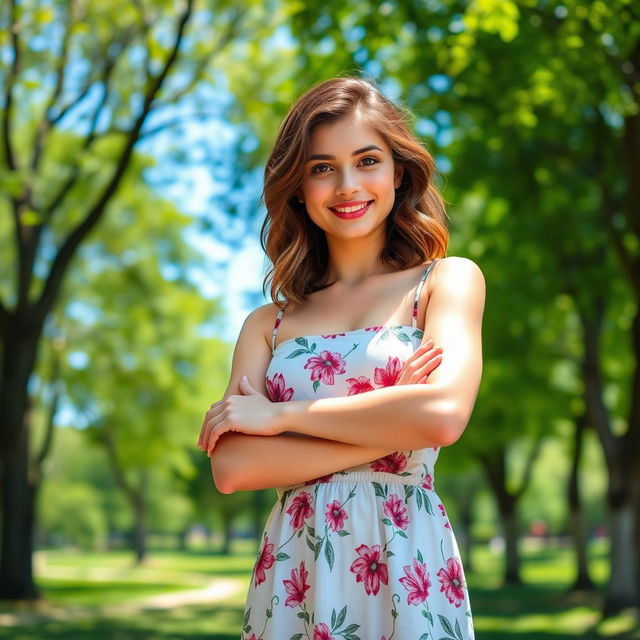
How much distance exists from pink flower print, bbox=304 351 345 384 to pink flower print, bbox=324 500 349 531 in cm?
35

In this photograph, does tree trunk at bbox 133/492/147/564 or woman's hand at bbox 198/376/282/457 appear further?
tree trunk at bbox 133/492/147/564

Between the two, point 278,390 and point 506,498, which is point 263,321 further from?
point 506,498

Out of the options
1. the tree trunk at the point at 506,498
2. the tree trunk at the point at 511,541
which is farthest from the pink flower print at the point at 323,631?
the tree trunk at the point at 511,541

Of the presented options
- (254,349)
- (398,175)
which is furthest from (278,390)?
(398,175)

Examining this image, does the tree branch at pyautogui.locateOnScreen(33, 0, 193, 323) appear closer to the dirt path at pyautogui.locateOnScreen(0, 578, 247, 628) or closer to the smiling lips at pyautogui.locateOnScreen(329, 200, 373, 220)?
the dirt path at pyautogui.locateOnScreen(0, 578, 247, 628)

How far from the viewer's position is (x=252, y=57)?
58.5 ft

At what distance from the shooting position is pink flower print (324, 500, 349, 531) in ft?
9.32

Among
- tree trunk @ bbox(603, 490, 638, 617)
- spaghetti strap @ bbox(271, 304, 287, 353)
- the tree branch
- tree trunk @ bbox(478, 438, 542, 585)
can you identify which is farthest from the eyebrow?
tree trunk @ bbox(478, 438, 542, 585)

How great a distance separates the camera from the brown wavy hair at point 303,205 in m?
3.14

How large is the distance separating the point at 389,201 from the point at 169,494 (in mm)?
56880

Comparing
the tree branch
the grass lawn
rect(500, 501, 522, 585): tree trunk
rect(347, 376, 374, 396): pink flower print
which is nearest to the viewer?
rect(347, 376, 374, 396): pink flower print

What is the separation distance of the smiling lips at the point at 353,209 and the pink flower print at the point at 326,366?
0.43 metres

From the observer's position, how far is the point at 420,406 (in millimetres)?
2734

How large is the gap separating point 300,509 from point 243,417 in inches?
12.0
